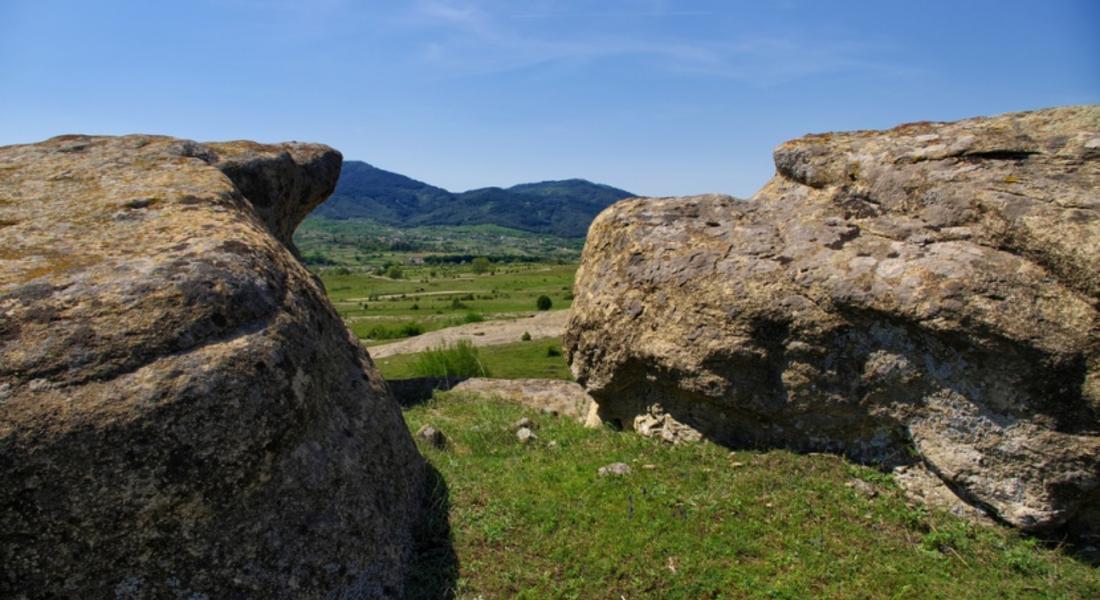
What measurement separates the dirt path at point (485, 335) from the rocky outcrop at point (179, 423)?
35.1 meters

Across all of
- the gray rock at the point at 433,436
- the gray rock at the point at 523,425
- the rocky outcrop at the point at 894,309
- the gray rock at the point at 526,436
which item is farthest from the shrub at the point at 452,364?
the rocky outcrop at the point at 894,309

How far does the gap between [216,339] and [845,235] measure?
870 centimetres

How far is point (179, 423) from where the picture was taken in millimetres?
6508

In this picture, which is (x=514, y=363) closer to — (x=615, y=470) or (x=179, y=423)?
(x=615, y=470)

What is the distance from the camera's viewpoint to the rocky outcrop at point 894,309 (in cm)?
876

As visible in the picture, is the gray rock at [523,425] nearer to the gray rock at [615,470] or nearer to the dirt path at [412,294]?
the gray rock at [615,470]

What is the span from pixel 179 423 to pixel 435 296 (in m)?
118

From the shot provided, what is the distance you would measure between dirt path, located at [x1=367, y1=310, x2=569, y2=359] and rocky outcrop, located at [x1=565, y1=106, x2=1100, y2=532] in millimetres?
32709

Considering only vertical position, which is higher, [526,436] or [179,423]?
[179,423]

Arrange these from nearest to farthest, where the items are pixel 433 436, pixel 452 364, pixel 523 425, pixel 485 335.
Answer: pixel 433 436, pixel 523 425, pixel 452 364, pixel 485 335

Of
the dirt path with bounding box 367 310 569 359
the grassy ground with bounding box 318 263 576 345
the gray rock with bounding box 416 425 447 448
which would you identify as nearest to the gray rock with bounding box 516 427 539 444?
the gray rock with bounding box 416 425 447 448

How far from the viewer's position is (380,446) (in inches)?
345

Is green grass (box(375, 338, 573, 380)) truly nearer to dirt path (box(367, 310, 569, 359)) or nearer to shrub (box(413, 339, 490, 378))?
shrub (box(413, 339, 490, 378))

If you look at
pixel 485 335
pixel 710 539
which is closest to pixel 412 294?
pixel 485 335
